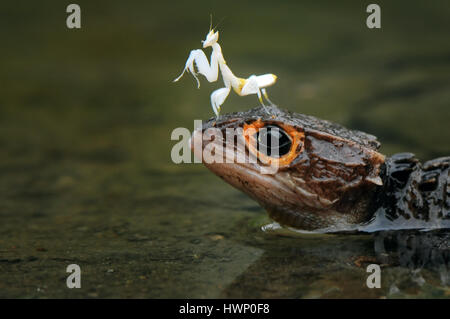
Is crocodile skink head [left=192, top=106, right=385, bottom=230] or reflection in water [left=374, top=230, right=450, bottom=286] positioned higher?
crocodile skink head [left=192, top=106, right=385, bottom=230]

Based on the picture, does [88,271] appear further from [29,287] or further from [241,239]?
[241,239]

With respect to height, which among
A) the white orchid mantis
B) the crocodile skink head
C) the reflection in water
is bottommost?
the reflection in water

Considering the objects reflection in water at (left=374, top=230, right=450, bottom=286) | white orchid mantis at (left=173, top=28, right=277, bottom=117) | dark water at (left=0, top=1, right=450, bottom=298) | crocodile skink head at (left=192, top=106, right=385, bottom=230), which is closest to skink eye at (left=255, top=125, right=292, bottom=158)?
crocodile skink head at (left=192, top=106, right=385, bottom=230)

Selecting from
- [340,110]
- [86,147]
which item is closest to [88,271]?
[86,147]

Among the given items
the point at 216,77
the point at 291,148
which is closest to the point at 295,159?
the point at 291,148

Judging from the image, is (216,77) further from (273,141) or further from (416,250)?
(416,250)

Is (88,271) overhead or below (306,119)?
below

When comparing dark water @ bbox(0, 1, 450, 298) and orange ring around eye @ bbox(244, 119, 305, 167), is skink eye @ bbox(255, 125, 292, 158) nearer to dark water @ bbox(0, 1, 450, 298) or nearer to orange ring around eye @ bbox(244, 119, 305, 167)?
orange ring around eye @ bbox(244, 119, 305, 167)
